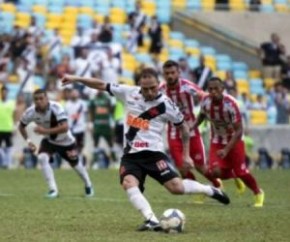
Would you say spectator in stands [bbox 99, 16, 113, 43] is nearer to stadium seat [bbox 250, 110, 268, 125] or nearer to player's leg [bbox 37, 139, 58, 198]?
stadium seat [bbox 250, 110, 268, 125]

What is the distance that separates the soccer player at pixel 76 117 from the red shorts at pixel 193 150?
10.4m

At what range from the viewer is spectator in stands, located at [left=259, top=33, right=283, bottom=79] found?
120 ft

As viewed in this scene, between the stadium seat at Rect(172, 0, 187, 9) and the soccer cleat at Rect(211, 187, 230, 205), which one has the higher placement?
the soccer cleat at Rect(211, 187, 230, 205)

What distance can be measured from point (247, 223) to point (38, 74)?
61.4 feet

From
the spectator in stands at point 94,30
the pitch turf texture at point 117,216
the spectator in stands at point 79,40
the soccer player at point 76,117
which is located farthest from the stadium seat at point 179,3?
the pitch turf texture at point 117,216

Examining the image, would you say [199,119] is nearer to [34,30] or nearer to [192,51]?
[34,30]

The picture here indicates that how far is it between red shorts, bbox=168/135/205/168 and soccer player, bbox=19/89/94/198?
1.75 m

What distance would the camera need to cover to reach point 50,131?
19.7 metres

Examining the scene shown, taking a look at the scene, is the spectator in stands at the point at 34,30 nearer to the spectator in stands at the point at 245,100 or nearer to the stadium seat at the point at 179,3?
the spectator in stands at the point at 245,100

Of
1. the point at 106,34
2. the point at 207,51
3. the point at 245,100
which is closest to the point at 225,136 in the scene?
the point at 245,100

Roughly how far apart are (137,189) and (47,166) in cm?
599

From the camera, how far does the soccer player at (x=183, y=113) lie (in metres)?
18.4

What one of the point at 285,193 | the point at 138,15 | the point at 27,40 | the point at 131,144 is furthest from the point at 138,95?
the point at 138,15

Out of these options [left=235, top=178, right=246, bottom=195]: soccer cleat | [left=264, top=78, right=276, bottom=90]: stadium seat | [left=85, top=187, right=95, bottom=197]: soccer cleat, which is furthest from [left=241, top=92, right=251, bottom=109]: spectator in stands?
[left=85, top=187, right=95, bottom=197]: soccer cleat
